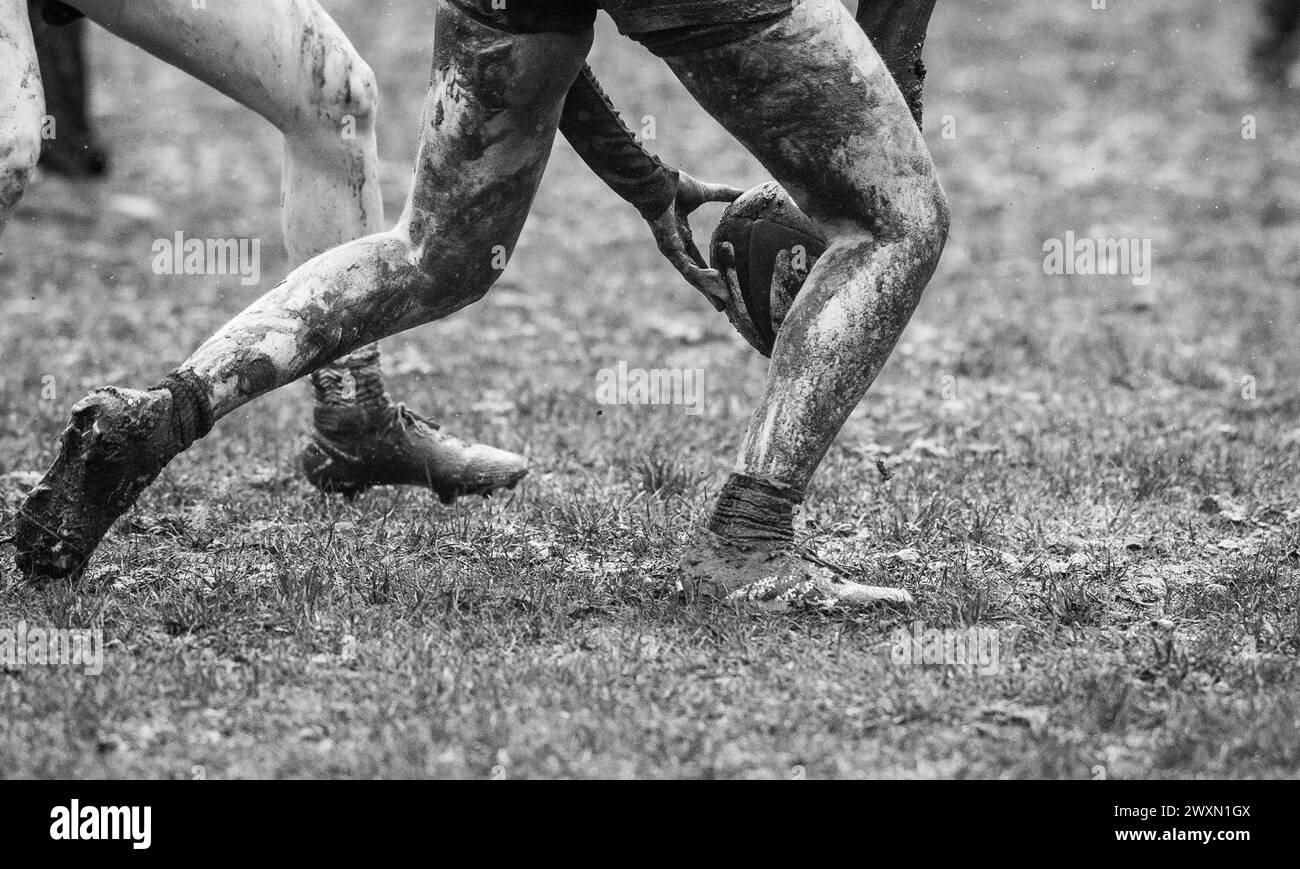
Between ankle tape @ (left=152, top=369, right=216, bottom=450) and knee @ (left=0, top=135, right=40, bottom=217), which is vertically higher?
knee @ (left=0, top=135, right=40, bottom=217)

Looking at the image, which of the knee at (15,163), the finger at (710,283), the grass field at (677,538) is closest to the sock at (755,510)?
the grass field at (677,538)

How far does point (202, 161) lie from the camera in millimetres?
11016

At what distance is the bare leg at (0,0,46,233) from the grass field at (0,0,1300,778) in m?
0.96

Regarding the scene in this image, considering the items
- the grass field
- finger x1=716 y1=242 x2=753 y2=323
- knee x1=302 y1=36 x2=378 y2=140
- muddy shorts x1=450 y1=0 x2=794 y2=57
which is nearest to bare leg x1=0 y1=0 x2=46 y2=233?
knee x1=302 y1=36 x2=378 y2=140

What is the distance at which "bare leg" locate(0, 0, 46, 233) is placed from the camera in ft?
11.0

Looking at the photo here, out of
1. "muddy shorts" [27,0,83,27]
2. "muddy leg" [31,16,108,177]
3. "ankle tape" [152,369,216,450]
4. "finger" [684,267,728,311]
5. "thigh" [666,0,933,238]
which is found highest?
"muddy leg" [31,16,108,177]

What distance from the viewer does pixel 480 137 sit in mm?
3391

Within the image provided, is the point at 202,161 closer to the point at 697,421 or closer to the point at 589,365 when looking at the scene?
the point at 589,365

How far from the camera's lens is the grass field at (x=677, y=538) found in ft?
9.27

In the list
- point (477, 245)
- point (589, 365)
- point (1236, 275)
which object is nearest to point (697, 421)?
point (589, 365)

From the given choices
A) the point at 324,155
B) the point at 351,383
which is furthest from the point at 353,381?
the point at 324,155

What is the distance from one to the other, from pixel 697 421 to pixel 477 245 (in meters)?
2.18

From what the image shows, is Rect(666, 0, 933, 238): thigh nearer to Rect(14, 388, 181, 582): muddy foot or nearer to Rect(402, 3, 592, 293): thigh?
Rect(402, 3, 592, 293): thigh
